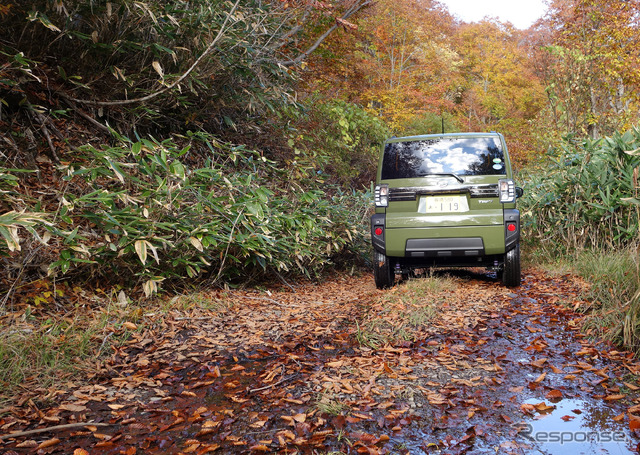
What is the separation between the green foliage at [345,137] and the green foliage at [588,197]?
4.88 meters

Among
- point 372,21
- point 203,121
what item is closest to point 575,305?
point 203,121

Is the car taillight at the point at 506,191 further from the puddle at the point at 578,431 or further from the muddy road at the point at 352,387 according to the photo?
the puddle at the point at 578,431

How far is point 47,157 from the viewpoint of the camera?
5.46 metres

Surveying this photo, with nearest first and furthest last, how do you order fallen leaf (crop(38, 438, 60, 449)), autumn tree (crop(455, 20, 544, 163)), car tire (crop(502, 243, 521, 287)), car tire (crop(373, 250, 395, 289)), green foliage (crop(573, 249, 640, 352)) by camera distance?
fallen leaf (crop(38, 438, 60, 449)) < green foliage (crop(573, 249, 640, 352)) < car tire (crop(502, 243, 521, 287)) < car tire (crop(373, 250, 395, 289)) < autumn tree (crop(455, 20, 544, 163))

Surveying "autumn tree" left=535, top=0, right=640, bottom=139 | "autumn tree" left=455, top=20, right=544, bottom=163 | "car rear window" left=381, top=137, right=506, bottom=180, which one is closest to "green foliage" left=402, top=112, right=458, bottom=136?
"autumn tree" left=455, top=20, right=544, bottom=163

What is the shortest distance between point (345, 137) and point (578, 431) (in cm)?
1038

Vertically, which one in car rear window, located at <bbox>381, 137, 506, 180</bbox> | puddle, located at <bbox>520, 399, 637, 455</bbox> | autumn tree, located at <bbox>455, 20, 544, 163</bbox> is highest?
autumn tree, located at <bbox>455, 20, 544, 163</bbox>

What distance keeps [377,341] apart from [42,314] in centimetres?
289

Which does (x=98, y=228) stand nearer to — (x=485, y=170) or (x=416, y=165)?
(x=416, y=165)

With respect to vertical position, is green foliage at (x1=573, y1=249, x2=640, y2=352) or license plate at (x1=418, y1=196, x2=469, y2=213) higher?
license plate at (x1=418, y1=196, x2=469, y2=213)

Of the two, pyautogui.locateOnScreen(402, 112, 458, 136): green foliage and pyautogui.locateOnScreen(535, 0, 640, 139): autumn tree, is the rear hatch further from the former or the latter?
pyautogui.locateOnScreen(402, 112, 458, 136): green foliage

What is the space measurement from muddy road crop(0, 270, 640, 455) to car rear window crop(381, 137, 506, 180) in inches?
62.5

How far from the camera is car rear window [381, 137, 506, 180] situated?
18.7 ft

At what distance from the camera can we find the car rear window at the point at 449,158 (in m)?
5.71
